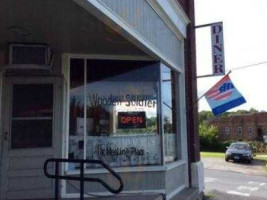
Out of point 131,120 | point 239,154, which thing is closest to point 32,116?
point 131,120

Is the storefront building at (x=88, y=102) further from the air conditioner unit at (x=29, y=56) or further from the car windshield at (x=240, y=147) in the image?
the car windshield at (x=240, y=147)

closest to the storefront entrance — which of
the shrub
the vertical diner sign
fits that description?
the vertical diner sign

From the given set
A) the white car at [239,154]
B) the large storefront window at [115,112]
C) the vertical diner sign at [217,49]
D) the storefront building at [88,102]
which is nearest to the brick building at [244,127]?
the white car at [239,154]

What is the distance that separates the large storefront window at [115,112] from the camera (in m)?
8.03

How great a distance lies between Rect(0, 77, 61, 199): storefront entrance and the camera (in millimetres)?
7535

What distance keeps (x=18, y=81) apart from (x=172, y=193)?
12.3 ft

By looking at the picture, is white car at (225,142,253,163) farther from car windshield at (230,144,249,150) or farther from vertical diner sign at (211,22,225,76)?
vertical diner sign at (211,22,225,76)

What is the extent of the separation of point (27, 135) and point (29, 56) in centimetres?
159

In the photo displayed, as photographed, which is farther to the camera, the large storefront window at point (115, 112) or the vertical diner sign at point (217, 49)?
the vertical diner sign at point (217, 49)

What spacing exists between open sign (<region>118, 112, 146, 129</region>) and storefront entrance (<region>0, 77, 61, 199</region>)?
4.22 feet

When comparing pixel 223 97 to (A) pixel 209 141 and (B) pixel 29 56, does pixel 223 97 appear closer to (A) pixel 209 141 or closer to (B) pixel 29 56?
(B) pixel 29 56

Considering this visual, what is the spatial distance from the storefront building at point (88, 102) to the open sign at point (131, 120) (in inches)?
0.8

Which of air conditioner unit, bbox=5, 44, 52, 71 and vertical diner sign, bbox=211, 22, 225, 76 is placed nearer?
air conditioner unit, bbox=5, 44, 52, 71

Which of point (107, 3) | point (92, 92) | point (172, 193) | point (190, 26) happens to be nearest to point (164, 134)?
point (172, 193)
